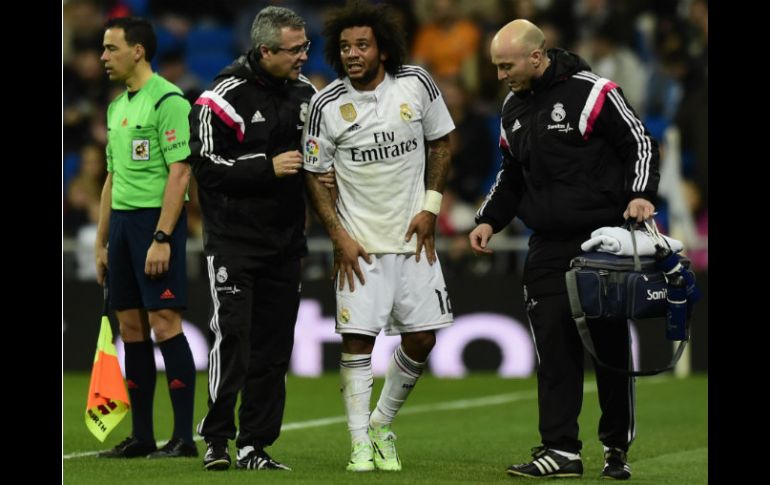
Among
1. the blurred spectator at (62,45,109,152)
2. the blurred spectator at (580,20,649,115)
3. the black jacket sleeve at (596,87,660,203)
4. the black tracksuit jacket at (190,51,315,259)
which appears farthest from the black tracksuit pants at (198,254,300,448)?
the blurred spectator at (62,45,109,152)

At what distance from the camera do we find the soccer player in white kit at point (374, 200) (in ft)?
24.4

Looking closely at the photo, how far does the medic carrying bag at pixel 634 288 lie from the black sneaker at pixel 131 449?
2.75 metres

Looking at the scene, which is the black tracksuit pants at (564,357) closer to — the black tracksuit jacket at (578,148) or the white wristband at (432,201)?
the black tracksuit jacket at (578,148)

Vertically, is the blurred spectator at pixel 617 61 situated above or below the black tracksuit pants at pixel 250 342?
above

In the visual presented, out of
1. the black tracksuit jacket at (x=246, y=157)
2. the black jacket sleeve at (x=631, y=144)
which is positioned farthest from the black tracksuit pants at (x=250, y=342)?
the black jacket sleeve at (x=631, y=144)

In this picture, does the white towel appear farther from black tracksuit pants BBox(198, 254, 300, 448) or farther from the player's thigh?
black tracksuit pants BBox(198, 254, 300, 448)

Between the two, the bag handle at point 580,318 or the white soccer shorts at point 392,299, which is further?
the white soccer shorts at point 392,299

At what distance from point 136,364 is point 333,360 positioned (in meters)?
6.58

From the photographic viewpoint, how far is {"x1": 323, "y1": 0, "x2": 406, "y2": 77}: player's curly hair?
7398 millimetres

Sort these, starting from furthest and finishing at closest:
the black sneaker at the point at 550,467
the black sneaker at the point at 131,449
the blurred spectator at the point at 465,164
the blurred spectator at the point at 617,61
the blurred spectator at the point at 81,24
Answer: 1. the blurred spectator at the point at 81,24
2. the blurred spectator at the point at 617,61
3. the blurred spectator at the point at 465,164
4. the black sneaker at the point at 131,449
5. the black sneaker at the point at 550,467

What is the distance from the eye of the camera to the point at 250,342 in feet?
25.1

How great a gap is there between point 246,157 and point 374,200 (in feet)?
2.23
